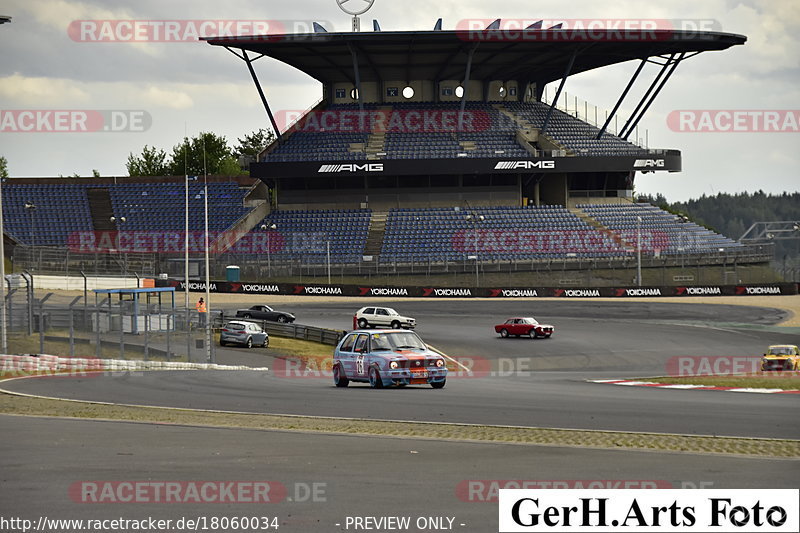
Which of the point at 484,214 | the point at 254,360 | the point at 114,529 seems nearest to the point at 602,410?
the point at 114,529

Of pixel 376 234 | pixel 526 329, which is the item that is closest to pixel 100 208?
pixel 376 234

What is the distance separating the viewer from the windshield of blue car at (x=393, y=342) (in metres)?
23.6

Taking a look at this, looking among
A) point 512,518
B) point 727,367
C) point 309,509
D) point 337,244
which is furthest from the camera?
point 337,244

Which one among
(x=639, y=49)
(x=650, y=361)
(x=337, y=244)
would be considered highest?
(x=639, y=49)

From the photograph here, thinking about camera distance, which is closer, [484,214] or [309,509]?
[309,509]

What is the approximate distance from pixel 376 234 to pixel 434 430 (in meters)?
67.2

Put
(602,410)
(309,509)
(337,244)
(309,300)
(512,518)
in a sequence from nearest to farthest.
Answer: (512,518) < (309,509) < (602,410) < (309,300) < (337,244)

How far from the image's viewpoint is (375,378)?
23.6 m

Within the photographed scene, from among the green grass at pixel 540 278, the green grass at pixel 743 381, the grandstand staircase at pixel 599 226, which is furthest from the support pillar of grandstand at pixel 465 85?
the green grass at pixel 743 381

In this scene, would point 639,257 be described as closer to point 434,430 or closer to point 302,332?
point 302,332

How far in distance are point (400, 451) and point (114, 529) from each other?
484cm

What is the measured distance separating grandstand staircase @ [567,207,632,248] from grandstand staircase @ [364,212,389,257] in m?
15.4

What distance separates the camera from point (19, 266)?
71.3 metres

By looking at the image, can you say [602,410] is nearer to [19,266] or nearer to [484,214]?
[19,266]
